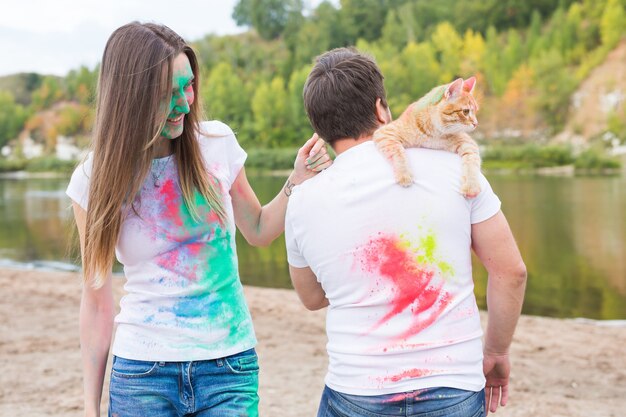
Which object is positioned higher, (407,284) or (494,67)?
(494,67)

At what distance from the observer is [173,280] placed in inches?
66.9

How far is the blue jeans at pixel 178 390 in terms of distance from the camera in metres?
1.66

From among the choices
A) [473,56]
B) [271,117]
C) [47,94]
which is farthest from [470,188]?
[47,94]

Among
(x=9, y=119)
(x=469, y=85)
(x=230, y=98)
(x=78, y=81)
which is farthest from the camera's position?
(x=78, y=81)

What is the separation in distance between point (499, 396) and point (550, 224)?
18826 mm

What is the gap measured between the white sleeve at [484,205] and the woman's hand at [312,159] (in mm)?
463

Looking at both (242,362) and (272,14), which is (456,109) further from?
(272,14)

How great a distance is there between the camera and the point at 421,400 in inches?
56.7

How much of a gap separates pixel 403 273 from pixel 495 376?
19.2 inches

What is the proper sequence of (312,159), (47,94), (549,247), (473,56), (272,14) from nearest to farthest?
(312,159) < (549,247) < (473,56) < (47,94) < (272,14)

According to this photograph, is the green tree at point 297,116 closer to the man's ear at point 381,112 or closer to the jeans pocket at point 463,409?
the man's ear at point 381,112

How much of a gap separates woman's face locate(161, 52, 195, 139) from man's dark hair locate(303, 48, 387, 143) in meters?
0.32

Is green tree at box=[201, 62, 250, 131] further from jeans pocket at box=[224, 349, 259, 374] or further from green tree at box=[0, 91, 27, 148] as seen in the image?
jeans pocket at box=[224, 349, 259, 374]

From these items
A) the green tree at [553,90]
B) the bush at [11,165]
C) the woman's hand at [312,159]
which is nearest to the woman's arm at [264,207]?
the woman's hand at [312,159]
